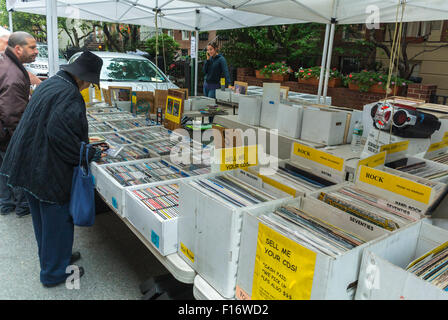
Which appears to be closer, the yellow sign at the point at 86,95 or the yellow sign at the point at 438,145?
the yellow sign at the point at 438,145

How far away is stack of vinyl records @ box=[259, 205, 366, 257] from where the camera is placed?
1198 millimetres

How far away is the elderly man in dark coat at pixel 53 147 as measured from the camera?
226 centimetres

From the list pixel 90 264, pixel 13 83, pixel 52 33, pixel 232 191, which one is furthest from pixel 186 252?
pixel 52 33

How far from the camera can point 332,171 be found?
195 cm

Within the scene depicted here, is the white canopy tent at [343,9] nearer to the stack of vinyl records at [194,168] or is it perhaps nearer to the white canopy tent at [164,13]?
the white canopy tent at [164,13]

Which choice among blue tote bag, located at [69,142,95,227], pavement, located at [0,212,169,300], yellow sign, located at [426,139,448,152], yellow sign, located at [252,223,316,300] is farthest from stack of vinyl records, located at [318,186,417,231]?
pavement, located at [0,212,169,300]

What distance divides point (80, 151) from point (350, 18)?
13.8ft

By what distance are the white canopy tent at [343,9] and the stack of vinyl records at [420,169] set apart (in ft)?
8.25

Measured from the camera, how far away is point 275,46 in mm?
12172

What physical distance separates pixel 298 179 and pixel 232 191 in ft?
1.58

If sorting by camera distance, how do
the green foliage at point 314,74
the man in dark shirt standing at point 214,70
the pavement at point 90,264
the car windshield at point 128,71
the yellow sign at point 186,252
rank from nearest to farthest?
the yellow sign at point 186,252 → the pavement at point 90,264 → the car windshield at point 128,71 → the man in dark shirt standing at point 214,70 → the green foliage at point 314,74

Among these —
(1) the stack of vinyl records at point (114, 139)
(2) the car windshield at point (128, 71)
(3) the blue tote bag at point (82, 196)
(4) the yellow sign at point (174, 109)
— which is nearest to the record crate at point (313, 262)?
(3) the blue tote bag at point (82, 196)

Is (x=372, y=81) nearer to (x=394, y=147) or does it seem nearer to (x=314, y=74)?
(x=314, y=74)
